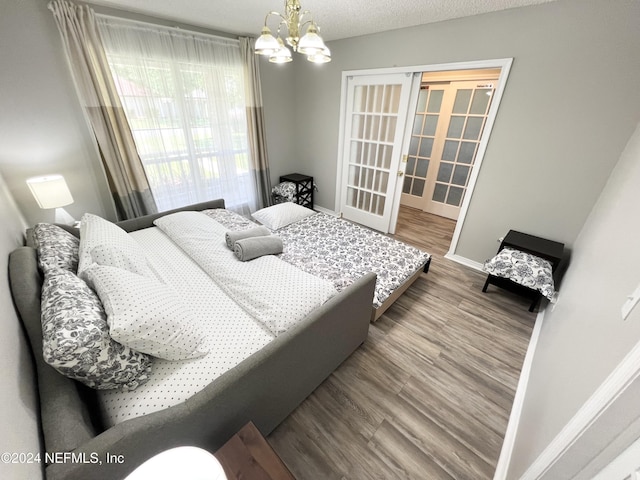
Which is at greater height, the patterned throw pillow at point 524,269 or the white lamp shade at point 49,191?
the white lamp shade at point 49,191

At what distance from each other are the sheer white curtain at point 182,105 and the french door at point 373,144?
1.45 metres

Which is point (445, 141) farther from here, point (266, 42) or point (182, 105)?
point (182, 105)

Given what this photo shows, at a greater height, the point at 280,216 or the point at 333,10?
the point at 333,10

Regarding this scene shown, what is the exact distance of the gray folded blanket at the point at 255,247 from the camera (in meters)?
1.85

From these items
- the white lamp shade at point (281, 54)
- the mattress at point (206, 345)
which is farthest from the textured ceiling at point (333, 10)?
the mattress at point (206, 345)

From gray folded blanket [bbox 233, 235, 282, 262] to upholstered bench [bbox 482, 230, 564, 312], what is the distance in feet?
6.35

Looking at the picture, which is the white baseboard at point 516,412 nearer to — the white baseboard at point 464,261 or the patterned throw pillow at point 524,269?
the patterned throw pillow at point 524,269

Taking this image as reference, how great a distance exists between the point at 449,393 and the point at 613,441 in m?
1.07

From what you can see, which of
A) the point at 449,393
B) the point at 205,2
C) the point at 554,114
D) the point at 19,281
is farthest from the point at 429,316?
the point at 205,2

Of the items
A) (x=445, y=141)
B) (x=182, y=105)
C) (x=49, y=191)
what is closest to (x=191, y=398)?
(x=49, y=191)

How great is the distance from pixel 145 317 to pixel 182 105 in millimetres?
2600

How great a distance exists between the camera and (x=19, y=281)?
1089mm

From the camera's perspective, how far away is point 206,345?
3.95ft

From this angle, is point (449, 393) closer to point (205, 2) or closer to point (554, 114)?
point (554, 114)
